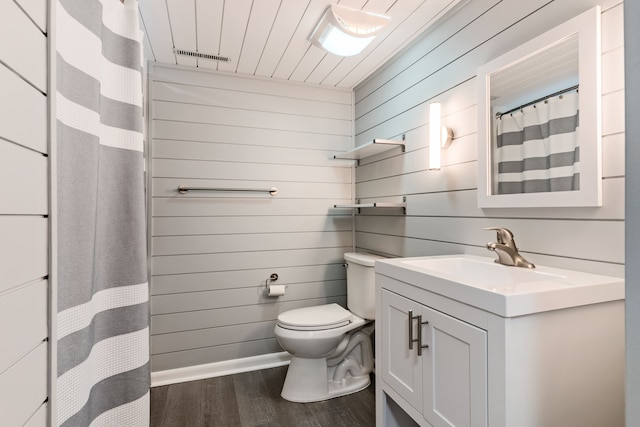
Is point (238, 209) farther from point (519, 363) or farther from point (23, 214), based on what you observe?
point (519, 363)

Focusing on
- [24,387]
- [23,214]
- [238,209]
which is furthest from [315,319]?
[23,214]

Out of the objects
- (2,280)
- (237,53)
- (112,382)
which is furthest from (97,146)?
(237,53)

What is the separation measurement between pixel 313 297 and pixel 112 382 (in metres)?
1.68

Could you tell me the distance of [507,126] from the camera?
1.43 metres

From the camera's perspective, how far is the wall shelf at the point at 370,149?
2100 millimetres

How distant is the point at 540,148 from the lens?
51.3 inches

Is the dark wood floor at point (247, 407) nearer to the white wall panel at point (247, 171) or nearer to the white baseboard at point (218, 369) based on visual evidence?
the white baseboard at point (218, 369)

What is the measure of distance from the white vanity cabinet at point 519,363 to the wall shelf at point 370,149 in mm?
1117

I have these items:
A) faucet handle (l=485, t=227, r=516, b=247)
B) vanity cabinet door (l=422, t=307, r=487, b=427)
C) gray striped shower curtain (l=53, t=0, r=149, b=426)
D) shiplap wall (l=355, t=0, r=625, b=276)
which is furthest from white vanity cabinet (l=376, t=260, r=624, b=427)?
gray striped shower curtain (l=53, t=0, r=149, b=426)

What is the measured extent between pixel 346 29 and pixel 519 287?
4.93 ft

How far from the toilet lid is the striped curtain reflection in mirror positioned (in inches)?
47.4

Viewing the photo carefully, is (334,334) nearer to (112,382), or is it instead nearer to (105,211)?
(112,382)

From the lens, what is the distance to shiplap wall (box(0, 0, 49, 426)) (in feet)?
1.84

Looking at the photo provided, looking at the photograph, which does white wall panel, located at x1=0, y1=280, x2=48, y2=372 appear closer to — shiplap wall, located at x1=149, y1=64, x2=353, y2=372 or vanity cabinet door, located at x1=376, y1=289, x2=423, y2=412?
vanity cabinet door, located at x1=376, y1=289, x2=423, y2=412
